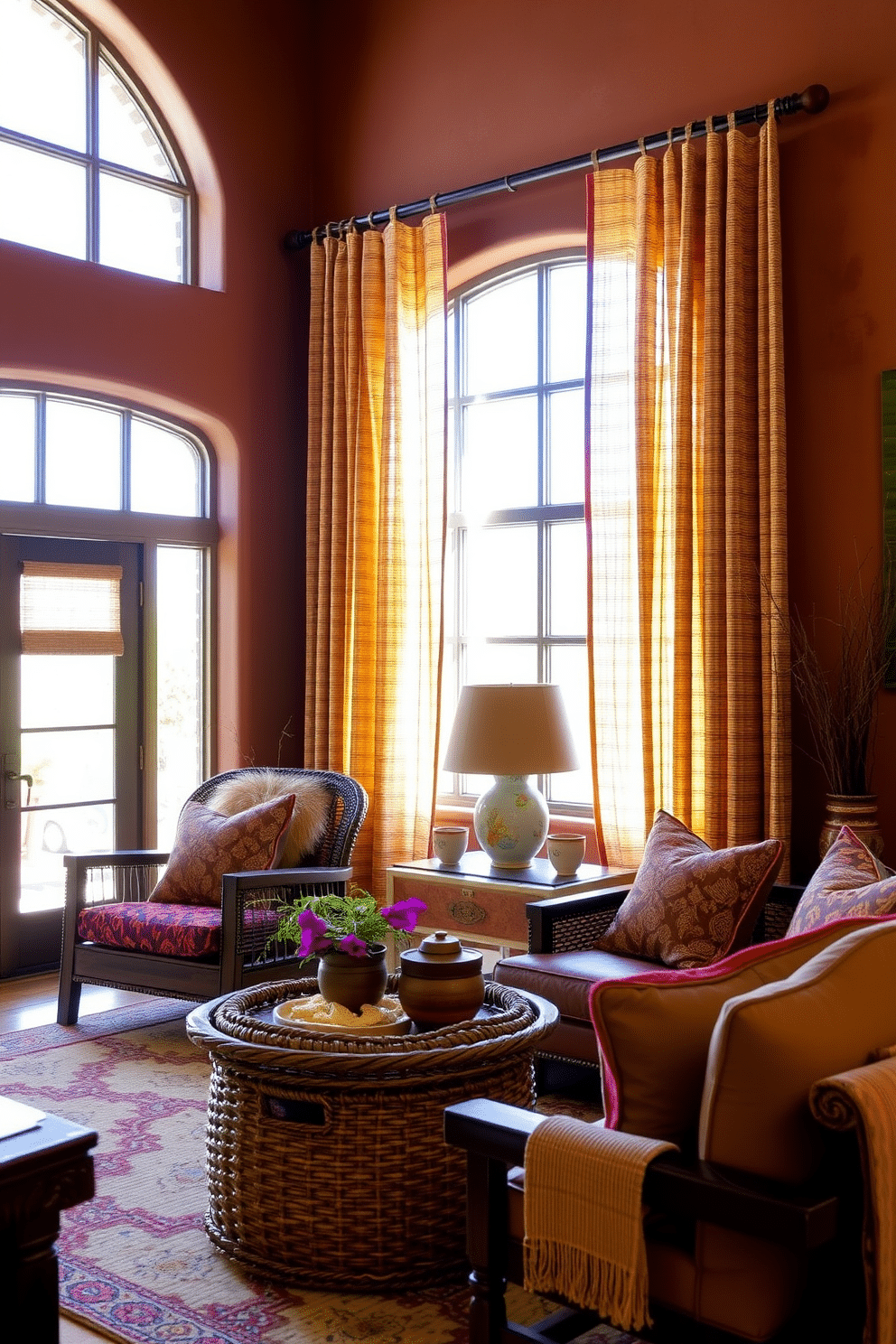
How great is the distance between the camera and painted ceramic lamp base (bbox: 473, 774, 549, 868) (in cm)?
487

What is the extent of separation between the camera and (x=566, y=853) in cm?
478

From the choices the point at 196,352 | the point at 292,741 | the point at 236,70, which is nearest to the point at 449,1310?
A: the point at 292,741

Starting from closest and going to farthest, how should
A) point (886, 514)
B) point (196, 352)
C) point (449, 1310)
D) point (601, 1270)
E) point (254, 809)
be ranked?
point (601, 1270) < point (449, 1310) < point (886, 514) < point (254, 809) < point (196, 352)

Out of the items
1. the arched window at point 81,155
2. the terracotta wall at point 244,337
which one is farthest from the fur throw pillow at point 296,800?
the arched window at point 81,155

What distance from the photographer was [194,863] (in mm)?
4898

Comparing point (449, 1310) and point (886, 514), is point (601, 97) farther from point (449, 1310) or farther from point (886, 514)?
point (449, 1310)

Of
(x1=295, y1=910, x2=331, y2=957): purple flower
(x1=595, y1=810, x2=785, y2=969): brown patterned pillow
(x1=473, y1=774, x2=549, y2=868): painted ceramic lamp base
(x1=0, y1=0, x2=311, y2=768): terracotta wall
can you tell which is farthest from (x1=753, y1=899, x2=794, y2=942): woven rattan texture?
(x1=0, y1=0, x2=311, y2=768): terracotta wall

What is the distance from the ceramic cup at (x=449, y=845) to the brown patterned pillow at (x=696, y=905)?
1.10m

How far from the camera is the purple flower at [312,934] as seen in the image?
3.07 meters

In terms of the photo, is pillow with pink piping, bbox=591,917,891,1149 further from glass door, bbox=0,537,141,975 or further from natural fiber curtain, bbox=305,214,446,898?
glass door, bbox=0,537,141,975

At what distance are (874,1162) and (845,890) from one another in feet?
4.10

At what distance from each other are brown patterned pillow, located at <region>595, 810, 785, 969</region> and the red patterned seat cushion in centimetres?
139

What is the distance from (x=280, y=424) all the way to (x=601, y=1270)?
16.7 feet

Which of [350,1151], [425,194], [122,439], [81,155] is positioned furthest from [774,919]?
[81,155]
